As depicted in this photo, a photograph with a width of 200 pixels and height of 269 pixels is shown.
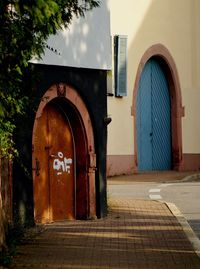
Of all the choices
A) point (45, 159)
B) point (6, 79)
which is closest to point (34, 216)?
point (45, 159)

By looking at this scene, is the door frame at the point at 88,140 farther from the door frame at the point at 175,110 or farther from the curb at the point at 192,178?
the door frame at the point at 175,110

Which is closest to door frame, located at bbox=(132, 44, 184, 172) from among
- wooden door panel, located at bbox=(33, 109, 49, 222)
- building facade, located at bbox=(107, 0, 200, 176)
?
building facade, located at bbox=(107, 0, 200, 176)

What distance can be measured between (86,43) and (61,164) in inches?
90.7

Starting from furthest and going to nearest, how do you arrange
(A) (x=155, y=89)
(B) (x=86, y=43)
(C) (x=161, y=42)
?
(A) (x=155, y=89) < (C) (x=161, y=42) < (B) (x=86, y=43)

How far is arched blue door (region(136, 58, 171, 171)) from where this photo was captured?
3117 cm

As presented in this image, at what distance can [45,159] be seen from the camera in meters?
14.5

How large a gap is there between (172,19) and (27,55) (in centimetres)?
2524

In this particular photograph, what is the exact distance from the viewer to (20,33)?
7.44 meters

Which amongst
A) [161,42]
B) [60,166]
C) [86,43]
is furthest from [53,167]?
[161,42]

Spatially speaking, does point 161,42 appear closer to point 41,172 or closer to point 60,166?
point 60,166

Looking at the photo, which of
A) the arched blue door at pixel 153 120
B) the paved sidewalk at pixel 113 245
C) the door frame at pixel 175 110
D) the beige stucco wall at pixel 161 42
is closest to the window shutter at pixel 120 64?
the beige stucco wall at pixel 161 42

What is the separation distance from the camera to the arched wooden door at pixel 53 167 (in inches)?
558

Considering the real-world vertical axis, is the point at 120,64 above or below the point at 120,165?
above

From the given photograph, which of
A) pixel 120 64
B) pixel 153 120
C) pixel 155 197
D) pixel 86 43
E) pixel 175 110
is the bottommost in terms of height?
pixel 155 197
